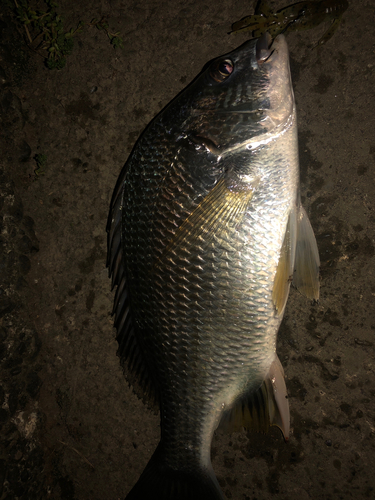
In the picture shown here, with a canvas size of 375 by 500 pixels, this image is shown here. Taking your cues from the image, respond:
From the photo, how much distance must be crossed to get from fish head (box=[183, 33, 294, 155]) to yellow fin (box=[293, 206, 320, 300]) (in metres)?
0.47

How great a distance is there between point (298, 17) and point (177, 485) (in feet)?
8.20

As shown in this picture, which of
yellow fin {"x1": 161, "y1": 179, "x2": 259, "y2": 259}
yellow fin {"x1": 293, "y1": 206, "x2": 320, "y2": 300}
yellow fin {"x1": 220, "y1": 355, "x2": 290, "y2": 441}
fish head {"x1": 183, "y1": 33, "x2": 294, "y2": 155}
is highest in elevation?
fish head {"x1": 183, "y1": 33, "x2": 294, "y2": 155}

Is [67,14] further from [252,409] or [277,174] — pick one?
[252,409]

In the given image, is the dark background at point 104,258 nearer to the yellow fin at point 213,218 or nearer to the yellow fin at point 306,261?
the yellow fin at point 306,261

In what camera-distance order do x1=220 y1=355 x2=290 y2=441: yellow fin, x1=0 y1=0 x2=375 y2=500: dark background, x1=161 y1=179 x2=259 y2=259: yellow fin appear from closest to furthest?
x1=161 y1=179 x2=259 y2=259: yellow fin < x1=220 y1=355 x2=290 y2=441: yellow fin < x1=0 y1=0 x2=375 y2=500: dark background

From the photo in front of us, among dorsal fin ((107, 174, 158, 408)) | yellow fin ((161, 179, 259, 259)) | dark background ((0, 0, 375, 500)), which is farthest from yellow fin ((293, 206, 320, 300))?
dorsal fin ((107, 174, 158, 408))

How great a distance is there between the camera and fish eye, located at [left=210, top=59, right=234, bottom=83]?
1408 millimetres

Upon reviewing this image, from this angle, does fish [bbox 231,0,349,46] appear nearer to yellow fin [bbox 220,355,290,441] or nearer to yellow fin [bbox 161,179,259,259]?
yellow fin [bbox 161,179,259,259]

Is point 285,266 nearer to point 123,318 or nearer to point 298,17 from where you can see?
point 123,318

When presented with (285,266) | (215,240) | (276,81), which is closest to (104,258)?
(215,240)

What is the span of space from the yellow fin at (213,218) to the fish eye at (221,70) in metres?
0.49

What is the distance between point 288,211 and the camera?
4.64ft

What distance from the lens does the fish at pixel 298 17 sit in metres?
1.64

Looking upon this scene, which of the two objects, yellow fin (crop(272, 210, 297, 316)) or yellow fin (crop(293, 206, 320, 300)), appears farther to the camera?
yellow fin (crop(293, 206, 320, 300))
